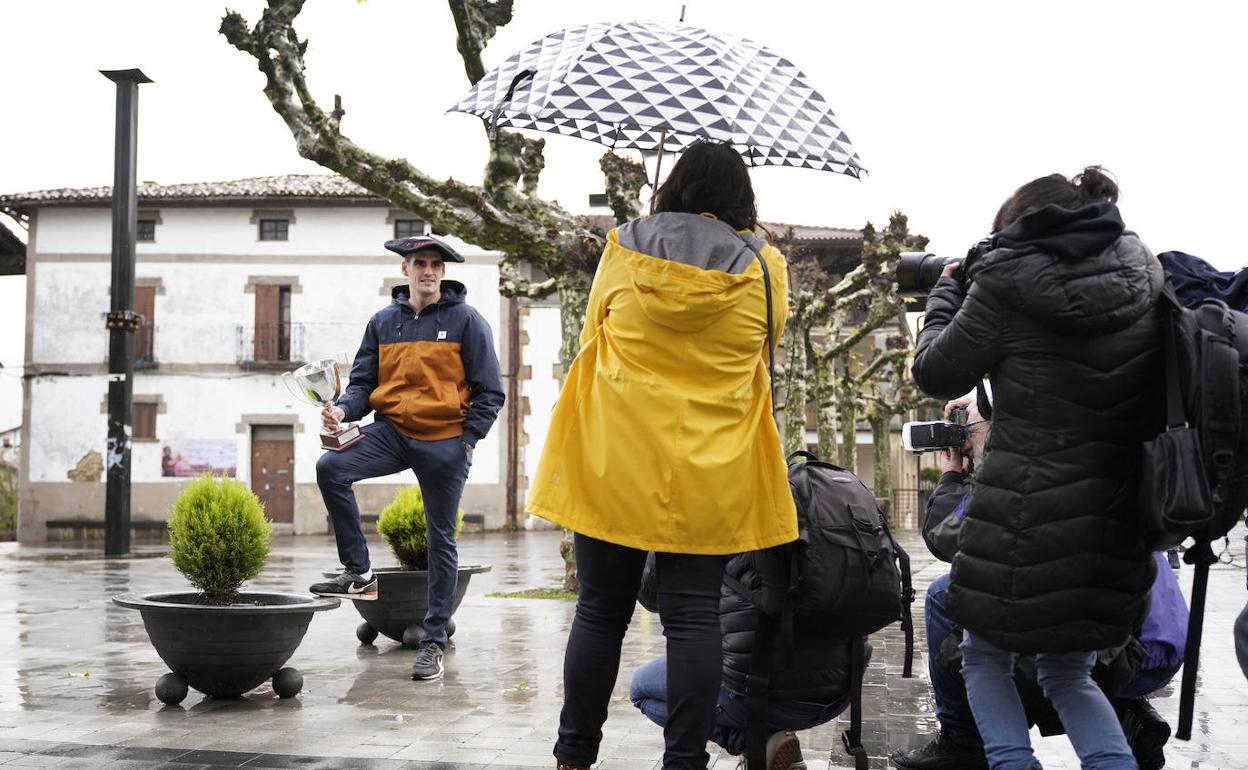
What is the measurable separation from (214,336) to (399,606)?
30.9 meters

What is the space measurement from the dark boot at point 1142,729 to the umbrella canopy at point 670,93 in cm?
255

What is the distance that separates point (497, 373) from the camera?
6535 mm

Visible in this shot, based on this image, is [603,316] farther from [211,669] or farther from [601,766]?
[211,669]

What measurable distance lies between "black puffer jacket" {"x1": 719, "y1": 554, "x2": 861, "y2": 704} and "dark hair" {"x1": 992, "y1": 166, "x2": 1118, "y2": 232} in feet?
4.04

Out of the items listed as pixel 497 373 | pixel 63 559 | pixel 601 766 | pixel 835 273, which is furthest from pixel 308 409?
pixel 601 766

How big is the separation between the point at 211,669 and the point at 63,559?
18.1 m

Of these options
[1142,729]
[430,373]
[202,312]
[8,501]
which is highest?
[202,312]

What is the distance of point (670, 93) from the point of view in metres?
5.56

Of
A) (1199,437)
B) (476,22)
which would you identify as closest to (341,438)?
(1199,437)

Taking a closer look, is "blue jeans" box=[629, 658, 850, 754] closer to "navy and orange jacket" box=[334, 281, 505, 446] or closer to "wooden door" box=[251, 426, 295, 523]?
"navy and orange jacket" box=[334, 281, 505, 446]

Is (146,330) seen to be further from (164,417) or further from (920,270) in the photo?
(920,270)

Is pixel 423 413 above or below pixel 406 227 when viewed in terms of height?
below

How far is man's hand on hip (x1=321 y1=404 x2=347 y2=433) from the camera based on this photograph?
5.99 m

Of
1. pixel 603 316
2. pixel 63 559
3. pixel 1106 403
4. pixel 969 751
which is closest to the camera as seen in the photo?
pixel 1106 403
